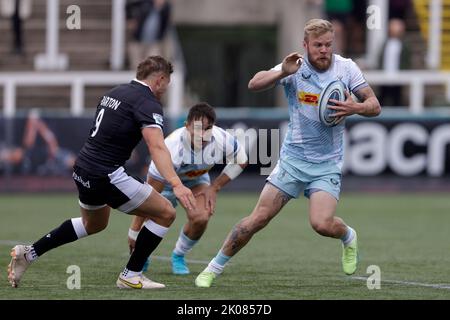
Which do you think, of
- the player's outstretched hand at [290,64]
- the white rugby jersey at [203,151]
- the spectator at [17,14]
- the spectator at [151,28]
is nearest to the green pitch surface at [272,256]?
the white rugby jersey at [203,151]

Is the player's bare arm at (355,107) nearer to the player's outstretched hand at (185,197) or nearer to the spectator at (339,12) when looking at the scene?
the player's outstretched hand at (185,197)

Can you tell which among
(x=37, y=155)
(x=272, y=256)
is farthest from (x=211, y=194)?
(x=37, y=155)

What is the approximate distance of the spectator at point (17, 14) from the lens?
84.0 ft

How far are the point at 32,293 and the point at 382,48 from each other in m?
16.7

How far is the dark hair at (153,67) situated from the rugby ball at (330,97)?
1.31 m

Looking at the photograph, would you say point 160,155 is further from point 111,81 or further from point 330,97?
point 111,81

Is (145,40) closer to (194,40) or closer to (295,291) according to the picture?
(194,40)

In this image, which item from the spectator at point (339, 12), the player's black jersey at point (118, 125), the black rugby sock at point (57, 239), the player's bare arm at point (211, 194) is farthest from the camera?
the spectator at point (339, 12)

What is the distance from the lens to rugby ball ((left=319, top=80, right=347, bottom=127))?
1028cm

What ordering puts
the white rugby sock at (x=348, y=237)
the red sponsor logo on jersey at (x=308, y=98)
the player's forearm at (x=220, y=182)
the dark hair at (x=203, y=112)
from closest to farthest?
1. the red sponsor logo on jersey at (x=308, y=98)
2. the white rugby sock at (x=348, y=237)
3. the dark hair at (x=203, y=112)
4. the player's forearm at (x=220, y=182)

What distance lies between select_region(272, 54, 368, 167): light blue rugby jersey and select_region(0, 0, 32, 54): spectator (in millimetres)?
15926

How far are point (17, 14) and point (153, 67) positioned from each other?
16.1 metres

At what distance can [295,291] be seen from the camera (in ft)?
33.1
